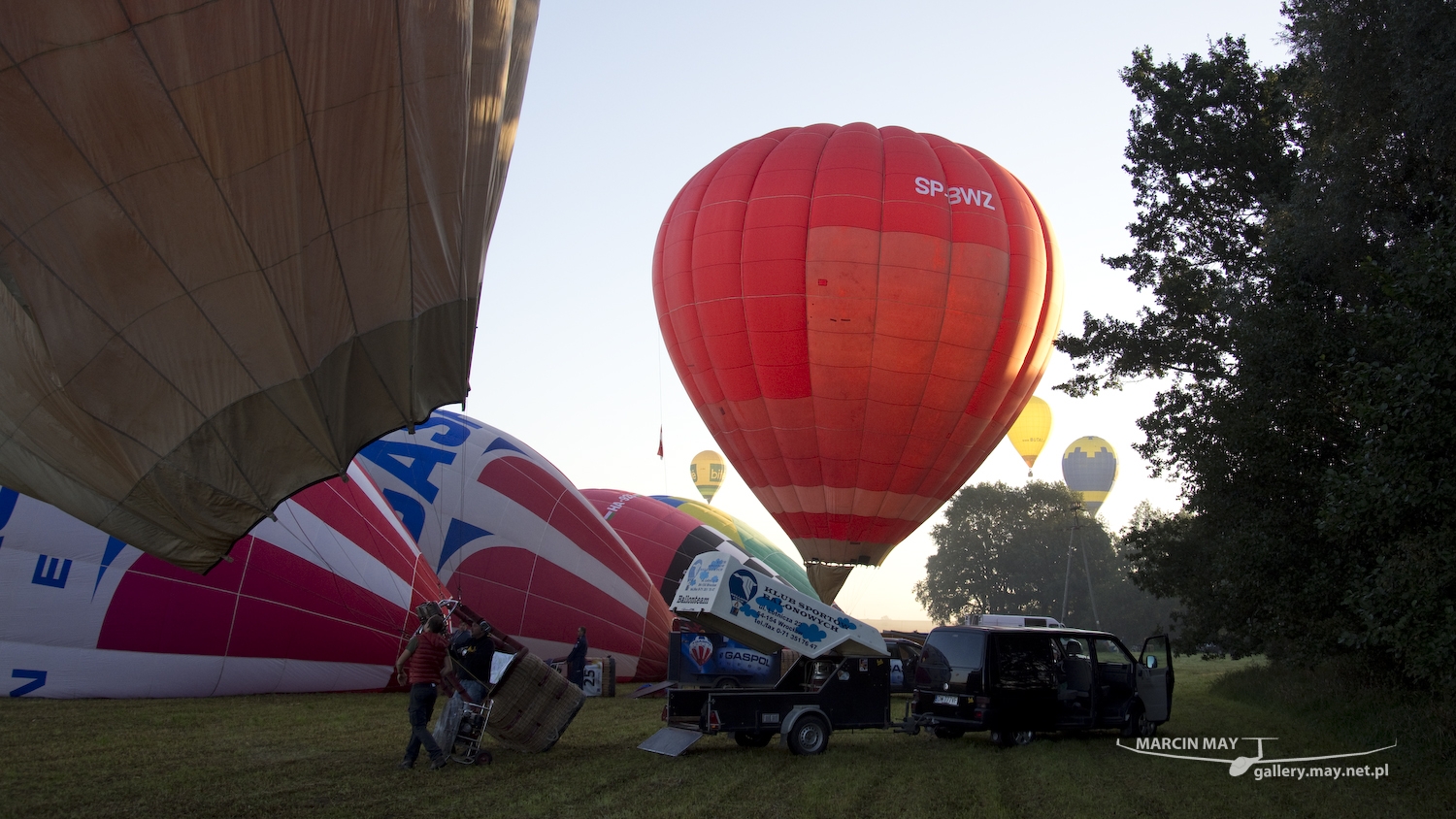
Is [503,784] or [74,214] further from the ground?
[74,214]

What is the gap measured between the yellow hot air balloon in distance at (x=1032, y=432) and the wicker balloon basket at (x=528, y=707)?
115 ft

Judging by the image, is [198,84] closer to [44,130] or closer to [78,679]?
[44,130]

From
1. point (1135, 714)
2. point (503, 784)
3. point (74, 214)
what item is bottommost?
point (503, 784)

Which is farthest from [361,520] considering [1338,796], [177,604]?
[1338,796]

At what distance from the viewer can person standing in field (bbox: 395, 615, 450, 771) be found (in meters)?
9.19

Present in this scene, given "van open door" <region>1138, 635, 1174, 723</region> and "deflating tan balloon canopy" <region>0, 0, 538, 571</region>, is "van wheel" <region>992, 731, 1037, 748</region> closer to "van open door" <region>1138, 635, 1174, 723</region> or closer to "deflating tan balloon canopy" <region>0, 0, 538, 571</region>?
"van open door" <region>1138, 635, 1174, 723</region>

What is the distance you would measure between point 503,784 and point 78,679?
24.9 feet

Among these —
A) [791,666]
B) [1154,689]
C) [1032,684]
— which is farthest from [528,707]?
[1154,689]

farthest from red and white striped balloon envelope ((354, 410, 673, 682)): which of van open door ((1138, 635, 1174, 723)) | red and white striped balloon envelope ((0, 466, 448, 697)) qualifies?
van open door ((1138, 635, 1174, 723))

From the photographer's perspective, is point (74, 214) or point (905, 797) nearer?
point (74, 214)

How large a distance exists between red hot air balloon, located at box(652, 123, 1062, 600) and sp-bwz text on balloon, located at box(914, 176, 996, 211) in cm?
4

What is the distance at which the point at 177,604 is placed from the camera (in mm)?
13703

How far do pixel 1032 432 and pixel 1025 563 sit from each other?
40277mm

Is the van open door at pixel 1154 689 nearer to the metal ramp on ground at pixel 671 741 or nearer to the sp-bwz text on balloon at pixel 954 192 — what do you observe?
the metal ramp on ground at pixel 671 741
